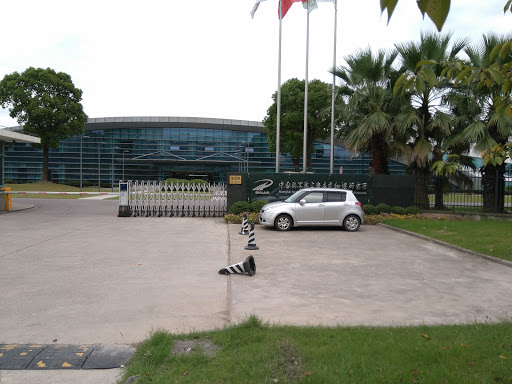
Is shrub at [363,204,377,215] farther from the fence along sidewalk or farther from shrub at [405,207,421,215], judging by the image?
the fence along sidewalk

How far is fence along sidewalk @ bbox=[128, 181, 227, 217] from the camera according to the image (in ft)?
63.8

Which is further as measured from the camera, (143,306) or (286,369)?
(143,306)

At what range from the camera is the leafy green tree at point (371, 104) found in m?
18.4

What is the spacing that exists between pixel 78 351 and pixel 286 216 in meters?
10.7

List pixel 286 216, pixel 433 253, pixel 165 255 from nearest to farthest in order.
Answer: pixel 165 255 < pixel 433 253 < pixel 286 216

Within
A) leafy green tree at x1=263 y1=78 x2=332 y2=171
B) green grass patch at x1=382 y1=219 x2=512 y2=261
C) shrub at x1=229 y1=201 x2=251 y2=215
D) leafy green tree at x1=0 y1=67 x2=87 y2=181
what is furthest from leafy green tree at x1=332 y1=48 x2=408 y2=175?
leafy green tree at x1=0 y1=67 x2=87 y2=181

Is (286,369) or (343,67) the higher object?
(343,67)

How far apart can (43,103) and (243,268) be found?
47.0 metres

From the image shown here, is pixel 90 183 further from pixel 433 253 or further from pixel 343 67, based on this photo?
pixel 433 253

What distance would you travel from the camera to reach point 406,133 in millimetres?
18844

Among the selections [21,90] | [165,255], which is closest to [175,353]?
[165,255]

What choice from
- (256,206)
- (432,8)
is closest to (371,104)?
(256,206)

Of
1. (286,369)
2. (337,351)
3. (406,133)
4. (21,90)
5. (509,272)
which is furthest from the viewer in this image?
(21,90)

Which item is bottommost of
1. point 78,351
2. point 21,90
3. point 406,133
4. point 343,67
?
point 78,351
